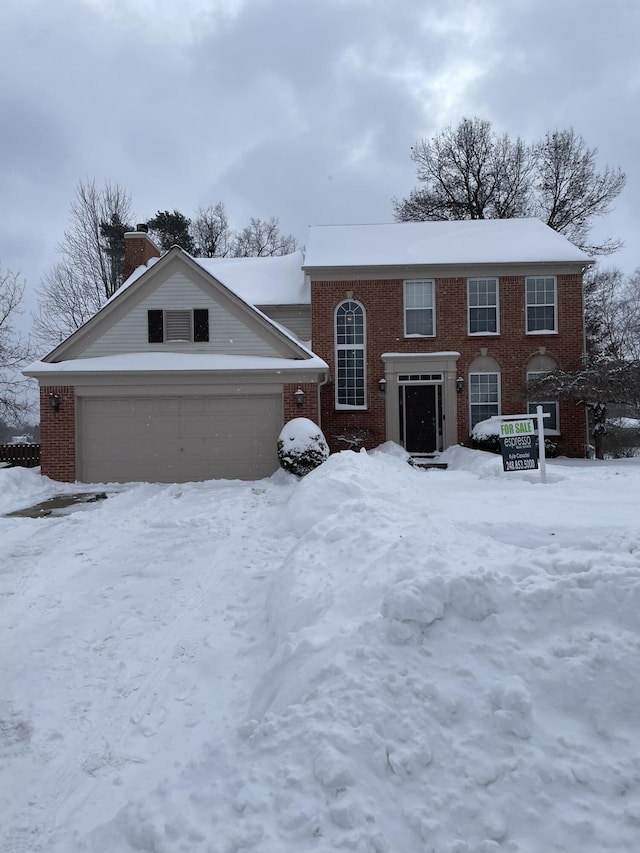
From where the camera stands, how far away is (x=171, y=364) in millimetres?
14883

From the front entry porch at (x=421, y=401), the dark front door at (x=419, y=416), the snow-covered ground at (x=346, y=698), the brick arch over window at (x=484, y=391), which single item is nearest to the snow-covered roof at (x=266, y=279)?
the front entry porch at (x=421, y=401)

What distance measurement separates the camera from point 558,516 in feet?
21.2

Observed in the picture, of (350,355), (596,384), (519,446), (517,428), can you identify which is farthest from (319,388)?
(596,384)

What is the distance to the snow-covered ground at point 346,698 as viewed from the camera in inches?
104

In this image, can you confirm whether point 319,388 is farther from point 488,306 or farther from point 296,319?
point 488,306

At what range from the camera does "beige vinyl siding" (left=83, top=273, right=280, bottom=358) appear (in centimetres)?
1538

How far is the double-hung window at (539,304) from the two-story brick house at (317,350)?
0.15 ft

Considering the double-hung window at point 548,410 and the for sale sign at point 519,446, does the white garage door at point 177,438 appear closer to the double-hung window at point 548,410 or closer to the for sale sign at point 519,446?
the for sale sign at point 519,446

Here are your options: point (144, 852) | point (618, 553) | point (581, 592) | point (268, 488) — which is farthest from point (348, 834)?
point (268, 488)

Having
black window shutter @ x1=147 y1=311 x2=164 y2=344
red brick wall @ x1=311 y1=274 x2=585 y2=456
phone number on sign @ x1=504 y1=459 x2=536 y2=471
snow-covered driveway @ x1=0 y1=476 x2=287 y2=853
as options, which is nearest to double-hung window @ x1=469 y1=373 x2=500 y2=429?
red brick wall @ x1=311 y1=274 x2=585 y2=456

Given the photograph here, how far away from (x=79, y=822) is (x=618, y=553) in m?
4.02

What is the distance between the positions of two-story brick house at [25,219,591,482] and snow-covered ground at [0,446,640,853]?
8709 mm

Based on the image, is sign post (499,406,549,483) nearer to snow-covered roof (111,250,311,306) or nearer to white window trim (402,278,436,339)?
white window trim (402,278,436,339)

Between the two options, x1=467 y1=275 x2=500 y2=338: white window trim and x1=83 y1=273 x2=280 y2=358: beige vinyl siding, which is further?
x1=467 y1=275 x2=500 y2=338: white window trim
